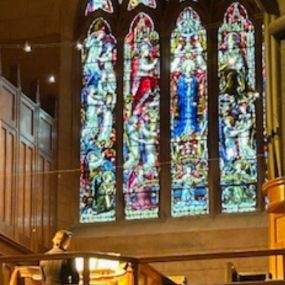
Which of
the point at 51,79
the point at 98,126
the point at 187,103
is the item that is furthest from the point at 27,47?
the point at 187,103

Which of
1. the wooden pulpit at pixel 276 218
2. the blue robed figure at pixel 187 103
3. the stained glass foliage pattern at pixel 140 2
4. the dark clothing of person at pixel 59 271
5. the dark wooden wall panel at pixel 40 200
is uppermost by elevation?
the stained glass foliage pattern at pixel 140 2

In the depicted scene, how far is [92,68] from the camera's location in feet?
52.6

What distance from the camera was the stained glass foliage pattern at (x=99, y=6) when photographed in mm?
16250

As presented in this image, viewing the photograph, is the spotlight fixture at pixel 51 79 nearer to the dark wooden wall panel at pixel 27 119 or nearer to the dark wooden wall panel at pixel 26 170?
the dark wooden wall panel at pixel 26 170

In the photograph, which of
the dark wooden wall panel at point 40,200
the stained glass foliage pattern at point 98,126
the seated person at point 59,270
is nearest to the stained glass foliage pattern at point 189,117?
the stained glass foliage pattern at point 98,126

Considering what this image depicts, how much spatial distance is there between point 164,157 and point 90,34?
2.21 metres

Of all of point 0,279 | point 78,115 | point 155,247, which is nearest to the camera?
point 0,279

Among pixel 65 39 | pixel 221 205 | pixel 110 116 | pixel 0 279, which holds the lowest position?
pixel 0 279

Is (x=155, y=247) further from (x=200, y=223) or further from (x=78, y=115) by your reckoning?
(x=78, y=115)

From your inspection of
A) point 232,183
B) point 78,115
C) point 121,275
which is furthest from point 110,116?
point 121,275

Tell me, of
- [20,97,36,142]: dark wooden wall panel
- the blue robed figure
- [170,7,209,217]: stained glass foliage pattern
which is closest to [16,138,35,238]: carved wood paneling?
[20,97,36,142]: dark wooden wall panel

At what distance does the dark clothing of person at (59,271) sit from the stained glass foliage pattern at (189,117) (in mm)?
5159

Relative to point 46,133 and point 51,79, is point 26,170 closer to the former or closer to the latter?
point 46,133

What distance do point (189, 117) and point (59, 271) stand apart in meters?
5.82
